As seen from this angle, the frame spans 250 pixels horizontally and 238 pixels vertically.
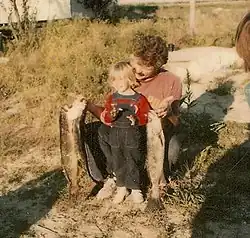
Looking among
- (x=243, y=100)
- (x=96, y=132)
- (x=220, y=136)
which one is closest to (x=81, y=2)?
(x=243, y=100)

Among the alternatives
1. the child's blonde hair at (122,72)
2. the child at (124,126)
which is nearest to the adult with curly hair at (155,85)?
the child at (124,126)

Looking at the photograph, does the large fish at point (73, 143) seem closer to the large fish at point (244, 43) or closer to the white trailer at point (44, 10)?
the large fish at point (244, 43)

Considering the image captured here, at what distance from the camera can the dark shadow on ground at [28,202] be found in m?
4.41

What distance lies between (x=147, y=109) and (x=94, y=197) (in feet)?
3.25

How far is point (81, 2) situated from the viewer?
14.4 m

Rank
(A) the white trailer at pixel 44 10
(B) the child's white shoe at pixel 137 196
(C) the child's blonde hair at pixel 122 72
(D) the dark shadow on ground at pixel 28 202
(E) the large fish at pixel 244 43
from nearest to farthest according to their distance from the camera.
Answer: (E) the large fish at pixel 244 43 → (C) the child's blonde hair at pixel 122 72 → (D) the dark shadow on ground at pixel 28 202 → (B) the child's white shoe at pixel 137 196 → (A) the white trailer at pixel 44 10

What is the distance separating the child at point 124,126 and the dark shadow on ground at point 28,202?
2.07 ft

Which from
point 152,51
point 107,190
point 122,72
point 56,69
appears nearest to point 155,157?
point 107,190

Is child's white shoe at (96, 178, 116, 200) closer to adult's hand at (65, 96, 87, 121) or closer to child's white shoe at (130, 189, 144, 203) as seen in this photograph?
child's white shoe at (130, 189, 144, 203)

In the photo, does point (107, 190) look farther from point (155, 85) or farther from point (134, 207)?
point (155, 85)

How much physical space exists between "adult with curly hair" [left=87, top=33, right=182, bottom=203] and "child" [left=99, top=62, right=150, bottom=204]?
110mm

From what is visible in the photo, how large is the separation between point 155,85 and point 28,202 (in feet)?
4.98

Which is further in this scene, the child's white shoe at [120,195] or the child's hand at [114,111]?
the child's white shoe at [120,195]

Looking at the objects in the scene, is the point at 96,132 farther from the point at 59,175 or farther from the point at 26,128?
the point at 26,128
